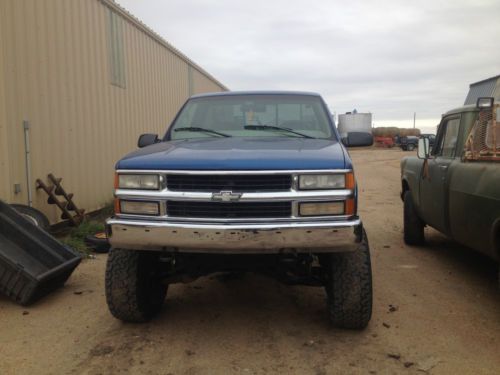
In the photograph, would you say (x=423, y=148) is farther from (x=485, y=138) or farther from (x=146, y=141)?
(x=146, y=141)

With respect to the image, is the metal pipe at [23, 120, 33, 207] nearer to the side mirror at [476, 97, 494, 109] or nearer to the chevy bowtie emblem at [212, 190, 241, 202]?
the chevy bowtie emblem at [212, 190, 241, 202]

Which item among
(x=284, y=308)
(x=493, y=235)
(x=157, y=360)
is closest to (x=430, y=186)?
(x=493, y=235)

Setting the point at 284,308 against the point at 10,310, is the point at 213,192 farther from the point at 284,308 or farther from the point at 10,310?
the point at 10,310

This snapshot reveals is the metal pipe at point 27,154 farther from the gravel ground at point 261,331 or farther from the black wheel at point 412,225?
the black wheel at point 412,225

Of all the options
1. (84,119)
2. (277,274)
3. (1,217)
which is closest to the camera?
(277,274)

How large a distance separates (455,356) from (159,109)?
10.6 m

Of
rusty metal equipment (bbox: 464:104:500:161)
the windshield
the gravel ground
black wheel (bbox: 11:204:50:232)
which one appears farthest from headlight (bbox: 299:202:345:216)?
black wheel (bbox: 11:204:50:232)

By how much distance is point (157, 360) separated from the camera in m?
3.38

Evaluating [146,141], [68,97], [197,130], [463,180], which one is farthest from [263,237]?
[68,97]

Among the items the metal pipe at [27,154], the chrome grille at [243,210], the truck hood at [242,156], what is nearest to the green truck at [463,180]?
the truck hood at [242,156]

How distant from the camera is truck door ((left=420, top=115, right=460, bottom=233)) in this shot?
523 centimetres

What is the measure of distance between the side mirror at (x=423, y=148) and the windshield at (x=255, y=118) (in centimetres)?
160

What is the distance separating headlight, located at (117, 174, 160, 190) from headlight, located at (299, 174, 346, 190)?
1.01m

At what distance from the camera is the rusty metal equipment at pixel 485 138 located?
172 inches
